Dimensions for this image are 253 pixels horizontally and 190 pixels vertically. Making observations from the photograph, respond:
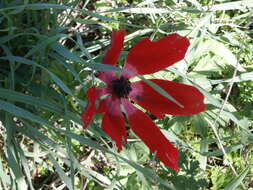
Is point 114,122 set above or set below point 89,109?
below

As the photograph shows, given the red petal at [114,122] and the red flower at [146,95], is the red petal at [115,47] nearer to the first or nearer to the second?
the red flower at [146,95]

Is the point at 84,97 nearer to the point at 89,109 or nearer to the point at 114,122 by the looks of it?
the point at 114,122

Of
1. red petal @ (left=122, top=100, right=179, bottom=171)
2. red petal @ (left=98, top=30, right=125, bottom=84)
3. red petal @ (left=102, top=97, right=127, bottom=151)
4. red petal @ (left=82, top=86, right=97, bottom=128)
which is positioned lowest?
red petal @ (left=122, top=100, right=179, bottom=171)

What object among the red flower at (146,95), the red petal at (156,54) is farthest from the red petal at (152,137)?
the red petal at (156,54)

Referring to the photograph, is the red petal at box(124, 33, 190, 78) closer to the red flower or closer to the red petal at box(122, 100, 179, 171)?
the red flower

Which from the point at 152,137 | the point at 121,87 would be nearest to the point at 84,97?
the point at 121,87

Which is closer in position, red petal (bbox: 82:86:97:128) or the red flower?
red petal (bbox: 82:86:97:128)

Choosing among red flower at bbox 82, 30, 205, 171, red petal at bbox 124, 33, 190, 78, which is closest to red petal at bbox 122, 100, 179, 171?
red flower at bbox 82, 30, 205, 171
